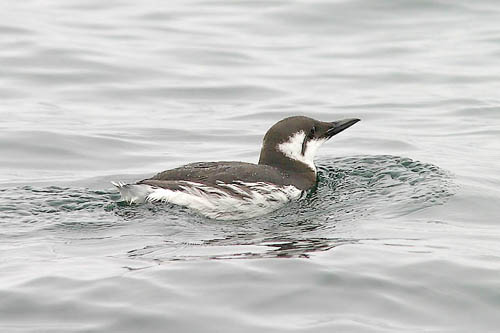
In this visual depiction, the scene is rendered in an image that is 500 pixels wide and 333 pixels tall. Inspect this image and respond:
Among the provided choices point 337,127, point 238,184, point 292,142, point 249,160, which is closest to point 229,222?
point 238,184

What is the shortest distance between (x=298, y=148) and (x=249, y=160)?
154 cm

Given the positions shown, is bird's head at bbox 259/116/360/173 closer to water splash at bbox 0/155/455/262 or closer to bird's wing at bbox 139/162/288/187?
water splash at bbox 0/155/455/262

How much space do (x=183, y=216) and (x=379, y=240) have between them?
165cm

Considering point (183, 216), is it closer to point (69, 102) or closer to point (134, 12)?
point (69, 102)

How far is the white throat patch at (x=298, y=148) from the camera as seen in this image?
10.2 meters

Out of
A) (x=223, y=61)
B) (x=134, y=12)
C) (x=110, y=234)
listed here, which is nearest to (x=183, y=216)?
(x=110, y=234)

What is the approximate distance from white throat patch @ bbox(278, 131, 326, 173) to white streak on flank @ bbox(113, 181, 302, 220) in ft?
2.42

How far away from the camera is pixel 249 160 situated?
11766 millimetres

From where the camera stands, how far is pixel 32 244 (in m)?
8.20

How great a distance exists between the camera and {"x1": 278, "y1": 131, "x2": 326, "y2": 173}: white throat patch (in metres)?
10.2

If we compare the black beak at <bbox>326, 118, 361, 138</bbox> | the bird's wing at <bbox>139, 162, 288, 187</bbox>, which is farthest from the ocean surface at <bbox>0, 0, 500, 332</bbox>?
the black beak at <bbox>326, 118, 361, 138</bbox>

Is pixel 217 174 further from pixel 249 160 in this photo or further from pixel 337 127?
pixel 249 160

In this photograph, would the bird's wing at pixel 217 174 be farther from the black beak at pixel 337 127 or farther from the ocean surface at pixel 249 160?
the black beak at pixel 337 127

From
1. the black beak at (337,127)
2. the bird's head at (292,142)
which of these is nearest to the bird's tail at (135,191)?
the bird's head at (292,142)
